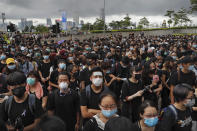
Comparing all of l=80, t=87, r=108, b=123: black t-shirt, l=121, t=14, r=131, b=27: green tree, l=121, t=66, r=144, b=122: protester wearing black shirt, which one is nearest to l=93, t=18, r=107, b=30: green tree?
l=121, t=14, r=131, b=27: green tree

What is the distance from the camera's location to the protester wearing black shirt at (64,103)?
3.07 m

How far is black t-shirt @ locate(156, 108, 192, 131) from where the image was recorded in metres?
2.22

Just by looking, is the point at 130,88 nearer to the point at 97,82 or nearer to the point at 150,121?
the point at 97,82

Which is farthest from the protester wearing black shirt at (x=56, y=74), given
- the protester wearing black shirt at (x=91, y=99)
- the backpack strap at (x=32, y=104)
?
the backpack strap at (x=32, y=104)

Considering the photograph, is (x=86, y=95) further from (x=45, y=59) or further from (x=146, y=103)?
(x=45, y=59)

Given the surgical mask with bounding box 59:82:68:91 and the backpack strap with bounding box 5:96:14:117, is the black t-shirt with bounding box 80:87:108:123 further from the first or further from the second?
the backpack strap with bounding box 5:96:14:117

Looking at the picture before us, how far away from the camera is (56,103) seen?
3.07 metres

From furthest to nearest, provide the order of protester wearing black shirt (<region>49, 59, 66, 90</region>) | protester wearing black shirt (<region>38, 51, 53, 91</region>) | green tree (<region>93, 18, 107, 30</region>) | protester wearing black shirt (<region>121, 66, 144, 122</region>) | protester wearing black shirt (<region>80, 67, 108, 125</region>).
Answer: green tree (<region>93, 18, 107, 30</region>) < protester wearing black shirt (<region>38, 51, 53, 91</region>) < protester wearing black shirt (<region>49, 59, 66, 90</region>) < protester wearing black shirt (<region>121, 66, 144, 122</region>) < protester wearing black shirt (<region>80, 67, 108, 125</region>)

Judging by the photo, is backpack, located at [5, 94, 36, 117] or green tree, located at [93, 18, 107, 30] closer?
backpack, located at [5, 94, 36, 117]

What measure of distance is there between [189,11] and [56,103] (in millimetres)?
41439

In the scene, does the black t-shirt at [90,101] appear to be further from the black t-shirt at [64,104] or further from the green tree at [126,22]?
the green tree at [126,22]

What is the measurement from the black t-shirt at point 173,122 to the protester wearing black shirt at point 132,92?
3.51ft

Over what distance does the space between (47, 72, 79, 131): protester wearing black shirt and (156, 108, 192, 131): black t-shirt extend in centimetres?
153

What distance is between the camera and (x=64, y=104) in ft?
10.1
